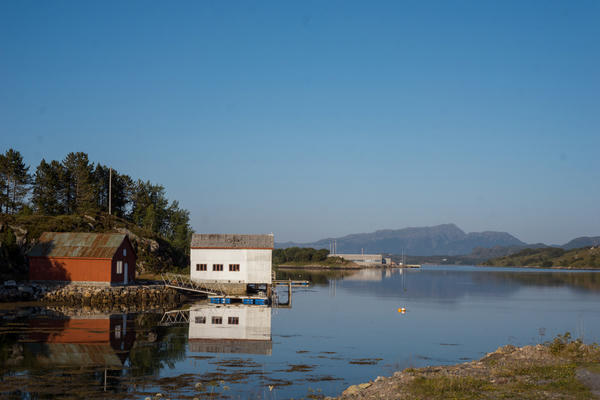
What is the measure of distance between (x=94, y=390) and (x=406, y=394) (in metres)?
10.9

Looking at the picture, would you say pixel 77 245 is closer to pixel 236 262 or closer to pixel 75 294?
pixel 75 294

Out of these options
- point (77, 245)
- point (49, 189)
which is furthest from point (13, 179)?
point (77, 245)

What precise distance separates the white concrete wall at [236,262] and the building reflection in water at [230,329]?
5245 millimetres

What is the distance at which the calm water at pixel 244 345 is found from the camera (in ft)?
71.2

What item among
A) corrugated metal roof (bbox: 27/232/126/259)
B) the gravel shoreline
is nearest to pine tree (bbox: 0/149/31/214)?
corrugated metal roof (bbox: 27/232/126/259)

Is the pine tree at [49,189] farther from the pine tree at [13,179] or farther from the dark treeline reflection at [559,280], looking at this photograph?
the dark treeline reflection at [559,280]

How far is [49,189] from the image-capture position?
78.9 meters

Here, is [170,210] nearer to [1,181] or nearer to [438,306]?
[1,181]

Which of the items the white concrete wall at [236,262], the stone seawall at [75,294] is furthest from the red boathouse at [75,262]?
the white concrete wall at [236,262]

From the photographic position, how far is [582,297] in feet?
241

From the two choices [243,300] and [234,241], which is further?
[234,241]

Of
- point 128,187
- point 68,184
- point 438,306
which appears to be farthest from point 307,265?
point 438,306

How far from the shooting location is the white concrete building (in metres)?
57.6

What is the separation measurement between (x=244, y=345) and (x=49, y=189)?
57.5 meters
